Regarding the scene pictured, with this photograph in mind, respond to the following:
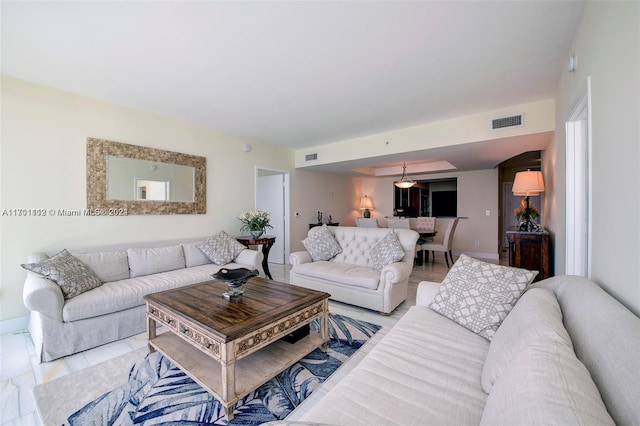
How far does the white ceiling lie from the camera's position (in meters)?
1.82

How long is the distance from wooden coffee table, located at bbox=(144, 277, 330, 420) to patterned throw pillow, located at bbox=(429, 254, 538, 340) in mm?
957

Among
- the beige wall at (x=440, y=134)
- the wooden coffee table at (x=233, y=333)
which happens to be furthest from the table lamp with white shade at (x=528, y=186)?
the wooden coffee table at (x=233, y=333)

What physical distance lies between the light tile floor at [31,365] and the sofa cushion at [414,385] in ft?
2.19

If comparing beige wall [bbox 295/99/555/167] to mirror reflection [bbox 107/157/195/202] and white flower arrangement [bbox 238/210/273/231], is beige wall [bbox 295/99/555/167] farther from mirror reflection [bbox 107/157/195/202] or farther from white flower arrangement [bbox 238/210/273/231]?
mirror reflection [bbox 107/157/195/202]

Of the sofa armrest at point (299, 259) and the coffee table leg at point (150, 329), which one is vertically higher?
the sofa armrest at point (299, 259)

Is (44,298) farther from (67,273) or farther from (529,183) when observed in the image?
(529,183)

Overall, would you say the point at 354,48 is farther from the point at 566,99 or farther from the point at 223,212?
the point at 223,212

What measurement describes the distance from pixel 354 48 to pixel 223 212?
335 cm

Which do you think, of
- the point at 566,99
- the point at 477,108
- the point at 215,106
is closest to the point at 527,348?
the point at 566,99

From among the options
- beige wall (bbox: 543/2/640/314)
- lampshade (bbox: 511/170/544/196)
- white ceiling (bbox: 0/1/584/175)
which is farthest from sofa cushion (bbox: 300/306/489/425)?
lampshade (bbox: 511/170/544/196)

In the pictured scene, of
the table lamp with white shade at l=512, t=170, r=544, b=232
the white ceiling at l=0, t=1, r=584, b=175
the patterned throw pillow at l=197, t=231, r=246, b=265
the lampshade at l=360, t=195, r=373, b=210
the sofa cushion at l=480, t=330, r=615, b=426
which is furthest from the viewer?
the lampshade at l=360, t=195, r=373, b=210

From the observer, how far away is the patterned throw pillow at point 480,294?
156cm

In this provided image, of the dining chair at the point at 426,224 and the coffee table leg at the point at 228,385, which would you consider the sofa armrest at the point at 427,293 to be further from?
the dining chair at the point at 426,224

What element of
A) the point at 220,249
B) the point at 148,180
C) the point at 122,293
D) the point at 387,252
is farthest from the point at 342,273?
the point at 148,180
